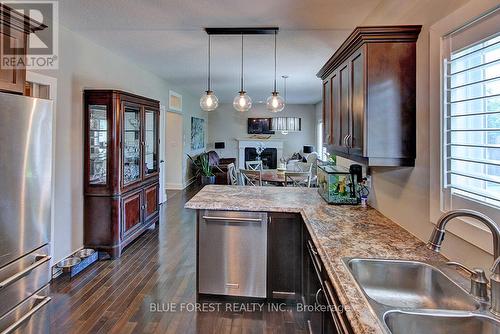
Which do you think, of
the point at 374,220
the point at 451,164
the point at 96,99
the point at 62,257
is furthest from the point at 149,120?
the point at 451,164

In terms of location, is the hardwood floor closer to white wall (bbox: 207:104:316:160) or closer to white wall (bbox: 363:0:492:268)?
white wall (bbox: 363:0:492:268)

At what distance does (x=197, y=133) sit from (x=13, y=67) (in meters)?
8.24

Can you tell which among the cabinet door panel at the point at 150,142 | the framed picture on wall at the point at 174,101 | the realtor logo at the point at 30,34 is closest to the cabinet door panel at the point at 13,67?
the realtor logo at the point at 30,34

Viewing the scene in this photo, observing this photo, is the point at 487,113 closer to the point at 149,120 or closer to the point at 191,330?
the point at 191,330

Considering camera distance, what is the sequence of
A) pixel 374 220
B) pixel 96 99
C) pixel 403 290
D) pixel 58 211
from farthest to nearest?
pixel 96 99, pixel 58 211, pixel 374 220, pixel 403 290

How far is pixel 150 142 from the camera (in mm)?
5078

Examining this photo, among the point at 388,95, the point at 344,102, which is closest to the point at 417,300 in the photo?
the point at 388,95

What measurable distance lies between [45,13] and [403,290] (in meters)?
3.80

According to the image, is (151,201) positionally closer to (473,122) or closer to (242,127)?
(473,122)

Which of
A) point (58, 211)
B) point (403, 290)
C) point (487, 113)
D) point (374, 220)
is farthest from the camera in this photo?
point (58, 211)

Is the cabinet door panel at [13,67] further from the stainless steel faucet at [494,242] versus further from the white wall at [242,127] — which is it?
the white wall at [242,127]

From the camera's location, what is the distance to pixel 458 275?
1.40 meters

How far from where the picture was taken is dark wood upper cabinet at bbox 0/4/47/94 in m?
1.90

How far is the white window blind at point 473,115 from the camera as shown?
129 cm
